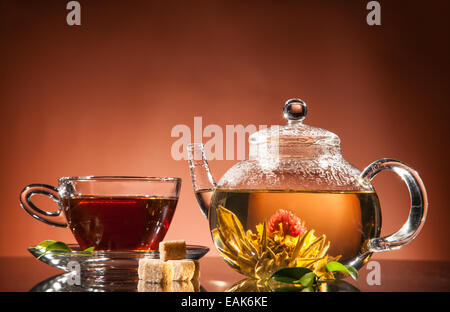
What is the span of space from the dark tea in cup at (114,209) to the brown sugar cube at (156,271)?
211mm

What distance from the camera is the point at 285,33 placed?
303 cm

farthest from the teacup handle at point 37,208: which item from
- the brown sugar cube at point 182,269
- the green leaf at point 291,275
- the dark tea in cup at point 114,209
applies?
the green leaf at point 291,275

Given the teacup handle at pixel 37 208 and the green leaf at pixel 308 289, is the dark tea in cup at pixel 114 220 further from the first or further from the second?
the green leaf at pixel 308 289

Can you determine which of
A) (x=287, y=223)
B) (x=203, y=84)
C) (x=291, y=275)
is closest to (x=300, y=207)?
(x=287, y=223)

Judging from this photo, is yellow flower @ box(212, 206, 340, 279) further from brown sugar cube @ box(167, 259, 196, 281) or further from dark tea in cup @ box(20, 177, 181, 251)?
dark tea in cup @ box(20, 177, 181, 251)

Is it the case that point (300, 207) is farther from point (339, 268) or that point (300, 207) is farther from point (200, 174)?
point (200, 174)

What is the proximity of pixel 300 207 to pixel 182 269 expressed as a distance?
18 cm

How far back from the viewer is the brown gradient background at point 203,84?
116 inches

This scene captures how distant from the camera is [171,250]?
78cm

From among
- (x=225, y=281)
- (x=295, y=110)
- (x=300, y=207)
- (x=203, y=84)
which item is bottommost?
(x=225, y=281)
